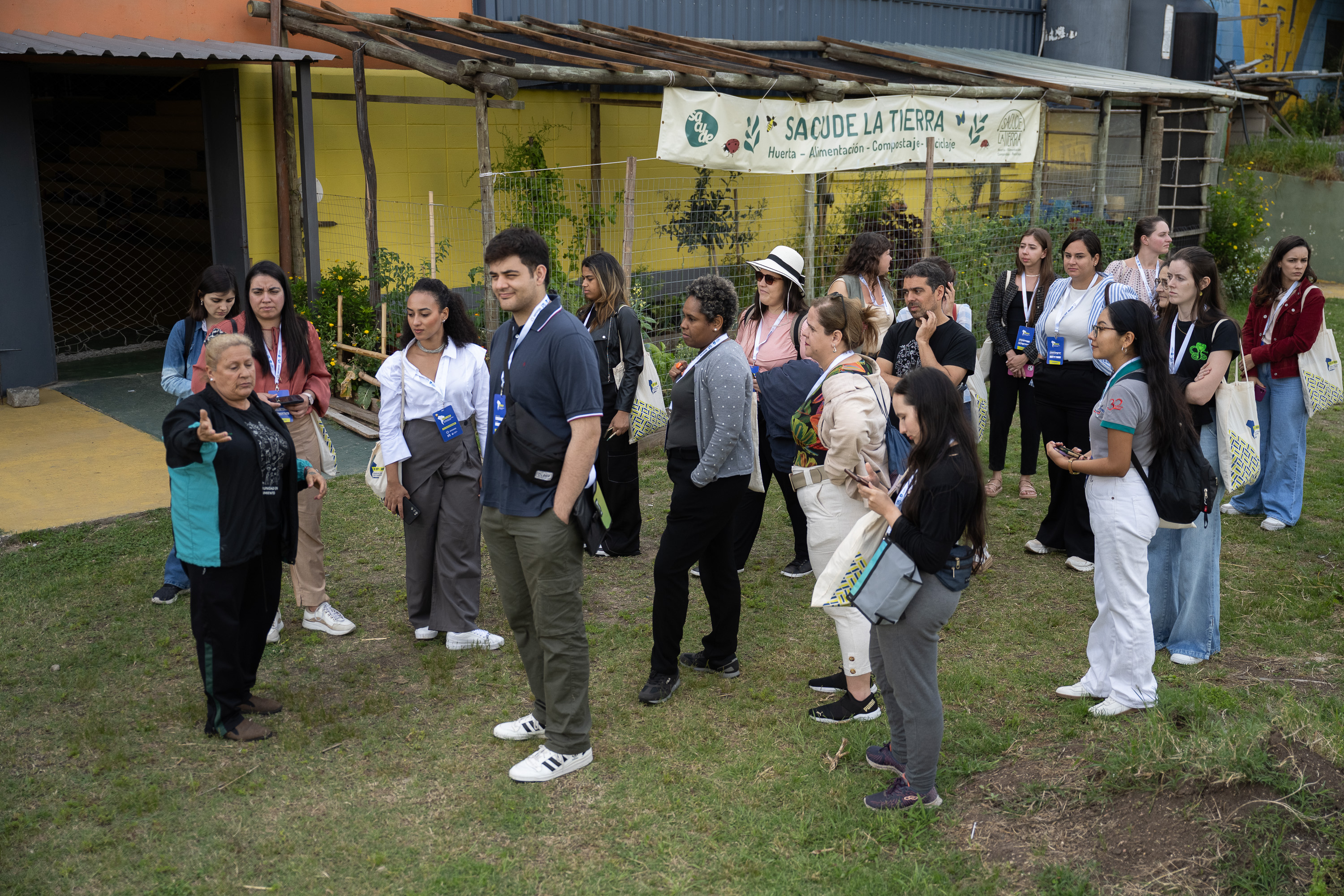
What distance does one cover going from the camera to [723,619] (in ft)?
15.6

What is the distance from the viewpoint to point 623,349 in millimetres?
5918

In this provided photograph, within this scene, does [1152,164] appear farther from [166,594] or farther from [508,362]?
[166,594]

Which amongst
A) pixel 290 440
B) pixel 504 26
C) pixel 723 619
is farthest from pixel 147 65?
pixel 723 619

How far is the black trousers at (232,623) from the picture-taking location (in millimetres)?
4121

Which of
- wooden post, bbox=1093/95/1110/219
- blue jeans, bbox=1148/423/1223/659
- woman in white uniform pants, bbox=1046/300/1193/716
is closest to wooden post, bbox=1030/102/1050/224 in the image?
wooden post, bbox=1093/95/1110/219

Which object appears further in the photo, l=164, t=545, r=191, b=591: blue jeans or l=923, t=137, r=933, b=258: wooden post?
l=923, t=137, r=933, b=258: wooden post

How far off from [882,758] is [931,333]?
7.81 feet

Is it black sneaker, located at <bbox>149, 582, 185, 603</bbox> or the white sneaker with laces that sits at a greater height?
black sneaker, located at <bbox>149, 582, 185, 603</bbox>

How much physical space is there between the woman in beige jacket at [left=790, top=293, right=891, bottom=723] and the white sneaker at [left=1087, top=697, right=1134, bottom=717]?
2.81 feet

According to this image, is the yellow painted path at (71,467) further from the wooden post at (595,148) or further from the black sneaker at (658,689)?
the wooden post at (595,148)

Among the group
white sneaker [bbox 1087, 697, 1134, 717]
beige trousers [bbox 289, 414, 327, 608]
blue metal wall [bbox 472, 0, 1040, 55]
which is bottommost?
white sneaker [bbox 1087, 697, 1134, 717]

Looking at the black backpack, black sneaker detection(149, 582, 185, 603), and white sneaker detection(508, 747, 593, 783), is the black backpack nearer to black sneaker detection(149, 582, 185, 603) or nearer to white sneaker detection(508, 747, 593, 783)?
white sneaker detection(508, 747, 593, 783)

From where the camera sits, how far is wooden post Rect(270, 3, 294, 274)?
9823mm

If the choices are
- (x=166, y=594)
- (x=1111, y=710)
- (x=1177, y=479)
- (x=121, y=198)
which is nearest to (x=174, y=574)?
(x=166, y=594)
